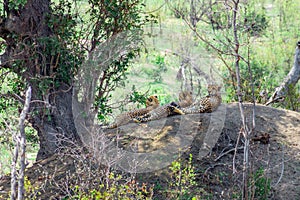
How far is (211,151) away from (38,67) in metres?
2.57

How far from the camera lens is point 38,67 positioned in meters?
6.62

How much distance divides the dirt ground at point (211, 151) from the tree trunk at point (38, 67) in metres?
0.60

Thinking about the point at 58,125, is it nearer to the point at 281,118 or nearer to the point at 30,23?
the point at 30,23

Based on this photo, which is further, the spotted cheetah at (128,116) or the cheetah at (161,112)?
the spotted cheetah at (128,116)

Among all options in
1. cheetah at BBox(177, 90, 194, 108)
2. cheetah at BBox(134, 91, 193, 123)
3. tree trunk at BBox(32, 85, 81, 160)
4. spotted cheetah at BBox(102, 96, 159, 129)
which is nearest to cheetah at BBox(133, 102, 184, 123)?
cheetah at BBox(134, 91, 193, 123)

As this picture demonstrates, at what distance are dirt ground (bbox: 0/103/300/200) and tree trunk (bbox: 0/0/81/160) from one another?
60cm

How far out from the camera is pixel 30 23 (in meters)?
6.55

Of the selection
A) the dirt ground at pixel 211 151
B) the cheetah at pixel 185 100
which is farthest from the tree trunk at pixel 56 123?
the cheetah at pixel 185 100

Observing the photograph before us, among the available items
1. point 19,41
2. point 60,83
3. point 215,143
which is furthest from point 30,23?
point 215,143

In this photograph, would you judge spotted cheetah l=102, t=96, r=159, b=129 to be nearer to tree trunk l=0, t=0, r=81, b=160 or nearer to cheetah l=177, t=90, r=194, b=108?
cheetah l=177, t=90, r=194, b=108

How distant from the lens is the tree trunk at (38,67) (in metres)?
6.46

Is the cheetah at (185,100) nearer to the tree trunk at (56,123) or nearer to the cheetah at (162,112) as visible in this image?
the cheetah at (162,112)

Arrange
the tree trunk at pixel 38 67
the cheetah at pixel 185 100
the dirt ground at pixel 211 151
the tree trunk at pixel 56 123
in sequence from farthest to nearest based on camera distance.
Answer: the cheetah at pixel 185 100 → the tree trunk at pixel 56 123 → the tree trunk at pixel 38 67 → the dirt ground at pixel 211 151

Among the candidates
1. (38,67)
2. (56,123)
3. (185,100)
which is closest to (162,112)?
(185,100)
